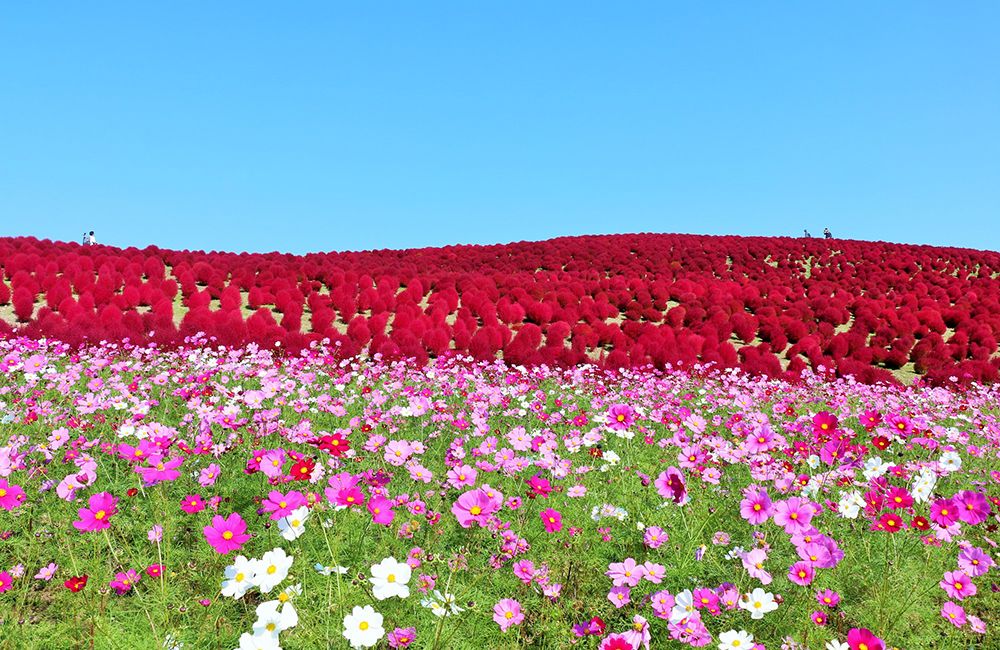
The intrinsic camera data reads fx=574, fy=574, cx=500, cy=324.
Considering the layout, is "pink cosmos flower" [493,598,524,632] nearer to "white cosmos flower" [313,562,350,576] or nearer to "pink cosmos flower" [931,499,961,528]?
"white cosmos flower" [313,562,350,576]

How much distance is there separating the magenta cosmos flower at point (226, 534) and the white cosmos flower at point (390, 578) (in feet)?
1.74

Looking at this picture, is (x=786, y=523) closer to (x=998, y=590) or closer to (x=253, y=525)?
(x=998, y=590)

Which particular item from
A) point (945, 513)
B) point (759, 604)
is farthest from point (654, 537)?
point (945, 513)

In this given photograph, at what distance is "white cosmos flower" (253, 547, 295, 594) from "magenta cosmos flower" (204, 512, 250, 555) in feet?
0.54

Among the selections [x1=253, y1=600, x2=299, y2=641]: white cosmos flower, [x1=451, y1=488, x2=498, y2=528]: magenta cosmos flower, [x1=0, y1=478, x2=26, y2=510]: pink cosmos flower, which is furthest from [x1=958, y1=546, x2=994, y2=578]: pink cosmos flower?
[x1=0, y1=478, x2=26, y2=510]: pink cosmos flower

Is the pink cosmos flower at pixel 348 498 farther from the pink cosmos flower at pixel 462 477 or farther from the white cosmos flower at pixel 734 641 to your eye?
the white cosmos flower at pixel 734 641

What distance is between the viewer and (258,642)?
1.70 meters

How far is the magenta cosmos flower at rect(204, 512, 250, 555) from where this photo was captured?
2006mm

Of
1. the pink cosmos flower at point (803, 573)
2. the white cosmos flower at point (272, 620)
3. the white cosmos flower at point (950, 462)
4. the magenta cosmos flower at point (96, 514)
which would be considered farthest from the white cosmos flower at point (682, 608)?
the magenta cosmos flower at point (96, 514)

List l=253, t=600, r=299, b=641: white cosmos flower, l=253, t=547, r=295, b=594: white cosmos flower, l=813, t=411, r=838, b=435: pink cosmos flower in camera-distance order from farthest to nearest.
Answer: l=813, t=411, r=838, b=435: pink cosmos flower, l=253, t=547, r=295, b=594: white cosmos flower, l=253, t=600, r=299, b=641: white cosmos flower

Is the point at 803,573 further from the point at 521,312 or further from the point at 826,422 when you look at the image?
the point at 521,312

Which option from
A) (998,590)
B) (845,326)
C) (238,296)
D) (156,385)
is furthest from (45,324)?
(845,326)

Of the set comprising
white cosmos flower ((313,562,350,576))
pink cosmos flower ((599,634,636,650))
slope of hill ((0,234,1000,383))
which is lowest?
pink cosmos flower ((599,634,636,650))

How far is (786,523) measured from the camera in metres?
2.40
